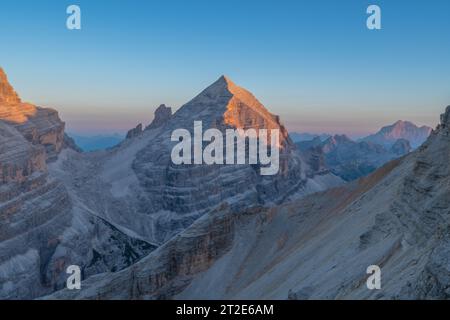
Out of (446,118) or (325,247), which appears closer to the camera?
(446,118)

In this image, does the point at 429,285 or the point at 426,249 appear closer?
the point at 429,285

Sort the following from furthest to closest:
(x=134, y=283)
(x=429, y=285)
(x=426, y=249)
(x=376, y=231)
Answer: (x=134, y=283)
(x=376, y=231)
(x=426, y=249)
(x=429, y=285)

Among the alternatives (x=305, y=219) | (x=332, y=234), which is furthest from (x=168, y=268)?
(x=332, y=234)

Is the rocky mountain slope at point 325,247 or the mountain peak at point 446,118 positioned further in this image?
the mountain peak at point 446,118

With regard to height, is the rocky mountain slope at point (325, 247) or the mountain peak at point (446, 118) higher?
the mountain peak at point (446, 118)

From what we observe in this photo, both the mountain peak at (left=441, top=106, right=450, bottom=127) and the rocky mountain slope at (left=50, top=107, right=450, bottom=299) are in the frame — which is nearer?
the rocky mountain slope at (left=50, top=107, right=450, bottom=299)

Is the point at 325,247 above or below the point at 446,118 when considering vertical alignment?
below

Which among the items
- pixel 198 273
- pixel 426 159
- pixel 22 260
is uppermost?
pixel 426 159
